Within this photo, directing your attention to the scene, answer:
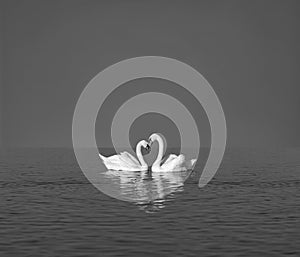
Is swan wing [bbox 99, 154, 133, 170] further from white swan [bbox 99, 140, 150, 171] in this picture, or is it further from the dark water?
the dark water

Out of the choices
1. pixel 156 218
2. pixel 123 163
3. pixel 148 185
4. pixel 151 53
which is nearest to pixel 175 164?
pixel 123 163

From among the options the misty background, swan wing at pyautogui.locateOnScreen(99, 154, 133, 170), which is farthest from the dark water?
the misty background

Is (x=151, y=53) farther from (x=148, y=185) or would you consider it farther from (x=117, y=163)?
(x=148, y=185)

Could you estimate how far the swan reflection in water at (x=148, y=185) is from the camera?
14852mm

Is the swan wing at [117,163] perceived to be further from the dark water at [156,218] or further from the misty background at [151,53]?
the misty background at [151,53]

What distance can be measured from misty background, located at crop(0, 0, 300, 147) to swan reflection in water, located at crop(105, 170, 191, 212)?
17786 mm

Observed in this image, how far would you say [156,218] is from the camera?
1283cm

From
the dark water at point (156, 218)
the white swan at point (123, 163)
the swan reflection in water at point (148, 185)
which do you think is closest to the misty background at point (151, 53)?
the white swan at point (123, 163)

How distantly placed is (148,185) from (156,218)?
493 centimetres

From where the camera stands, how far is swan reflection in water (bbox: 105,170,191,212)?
48.7 feet

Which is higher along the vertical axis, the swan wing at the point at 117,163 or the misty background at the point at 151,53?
the misty background at the point at 151,53

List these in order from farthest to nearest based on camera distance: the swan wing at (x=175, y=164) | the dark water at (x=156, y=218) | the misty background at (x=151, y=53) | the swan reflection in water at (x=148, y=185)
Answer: the misty background at (x=151, y=53) < the swan wing at (x=175, y=164) < the swan reflection in water at (x=148, y=185) < the dark water at (x=156, y=218)

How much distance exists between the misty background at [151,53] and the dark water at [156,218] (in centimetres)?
1975

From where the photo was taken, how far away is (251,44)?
39375mm
